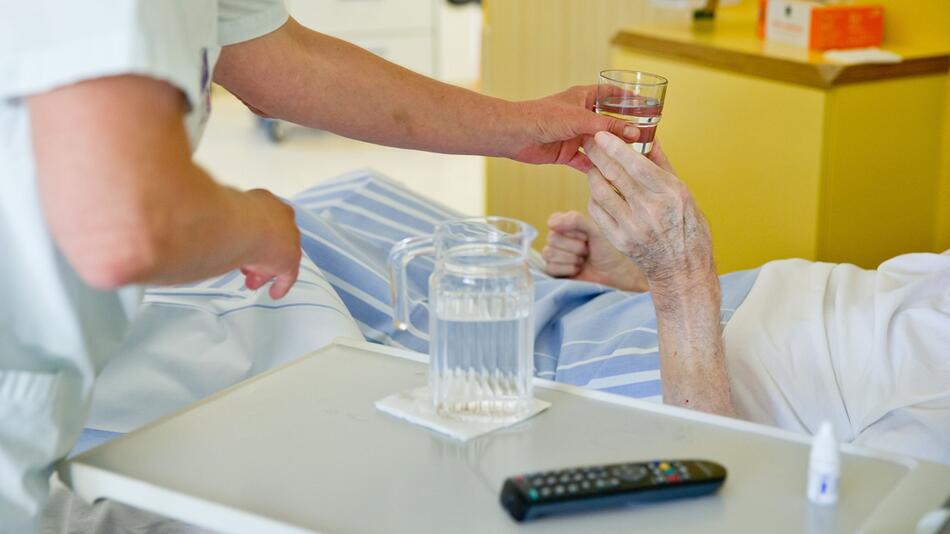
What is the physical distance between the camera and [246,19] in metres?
1.07

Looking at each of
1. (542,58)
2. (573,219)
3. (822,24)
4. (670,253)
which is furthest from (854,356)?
(542,58)

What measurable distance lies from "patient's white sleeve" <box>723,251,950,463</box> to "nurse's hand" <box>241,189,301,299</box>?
2.11 ft

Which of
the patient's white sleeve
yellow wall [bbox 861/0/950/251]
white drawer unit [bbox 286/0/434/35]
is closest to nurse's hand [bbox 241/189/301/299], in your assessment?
the patient's white sleeve

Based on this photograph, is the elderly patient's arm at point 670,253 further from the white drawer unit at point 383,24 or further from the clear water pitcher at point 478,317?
the white drawer unit at point 383,24

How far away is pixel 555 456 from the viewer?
3.02 feet

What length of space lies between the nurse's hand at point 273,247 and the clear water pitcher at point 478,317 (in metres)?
0.09

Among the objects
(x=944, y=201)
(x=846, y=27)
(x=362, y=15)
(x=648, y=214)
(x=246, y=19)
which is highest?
(x=246, y=19)

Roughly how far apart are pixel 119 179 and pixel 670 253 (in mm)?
765

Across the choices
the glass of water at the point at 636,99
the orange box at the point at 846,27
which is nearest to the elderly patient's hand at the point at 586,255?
the glass of water at the point at 636,99

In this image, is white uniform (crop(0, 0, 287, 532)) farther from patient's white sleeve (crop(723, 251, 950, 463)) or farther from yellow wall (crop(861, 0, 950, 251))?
yellow wall (crop(861, 0, 950, 251))

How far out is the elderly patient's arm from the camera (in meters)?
1.30

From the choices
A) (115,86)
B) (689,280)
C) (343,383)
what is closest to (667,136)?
(689,280)

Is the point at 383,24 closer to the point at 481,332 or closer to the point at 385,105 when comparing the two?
the point at 385,105

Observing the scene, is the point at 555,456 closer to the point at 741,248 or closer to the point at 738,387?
the point at 738,387
